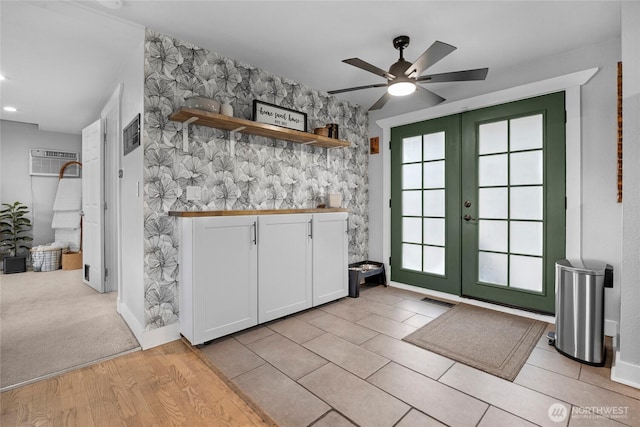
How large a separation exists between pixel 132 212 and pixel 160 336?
1063mm

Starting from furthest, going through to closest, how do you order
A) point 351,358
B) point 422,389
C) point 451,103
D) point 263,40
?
point 451,103, point 263,40, point 351,358, point 422,389

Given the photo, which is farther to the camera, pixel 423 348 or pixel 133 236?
pixel 133 236

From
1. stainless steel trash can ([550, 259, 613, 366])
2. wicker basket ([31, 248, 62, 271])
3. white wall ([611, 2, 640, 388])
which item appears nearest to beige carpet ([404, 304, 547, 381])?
stainless steel trash can ([550, 259, 613, 366])

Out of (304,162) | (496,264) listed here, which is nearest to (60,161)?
(304,162)

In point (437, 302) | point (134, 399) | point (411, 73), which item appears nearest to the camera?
point (134, 399)

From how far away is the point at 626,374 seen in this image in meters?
1.86

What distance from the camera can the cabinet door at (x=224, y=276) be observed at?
7.61 feet

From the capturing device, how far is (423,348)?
2324 mm

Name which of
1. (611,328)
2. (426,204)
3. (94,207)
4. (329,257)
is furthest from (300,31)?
(611,328)

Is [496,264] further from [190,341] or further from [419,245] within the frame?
[190,341]

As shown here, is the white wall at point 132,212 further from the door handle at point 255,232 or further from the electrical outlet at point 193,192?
the door handle at point 255,232

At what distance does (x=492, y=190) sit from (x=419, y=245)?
1081 millimetres

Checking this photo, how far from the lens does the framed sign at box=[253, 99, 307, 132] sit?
298 centimetres

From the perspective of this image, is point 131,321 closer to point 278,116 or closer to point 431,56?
point 278,116
